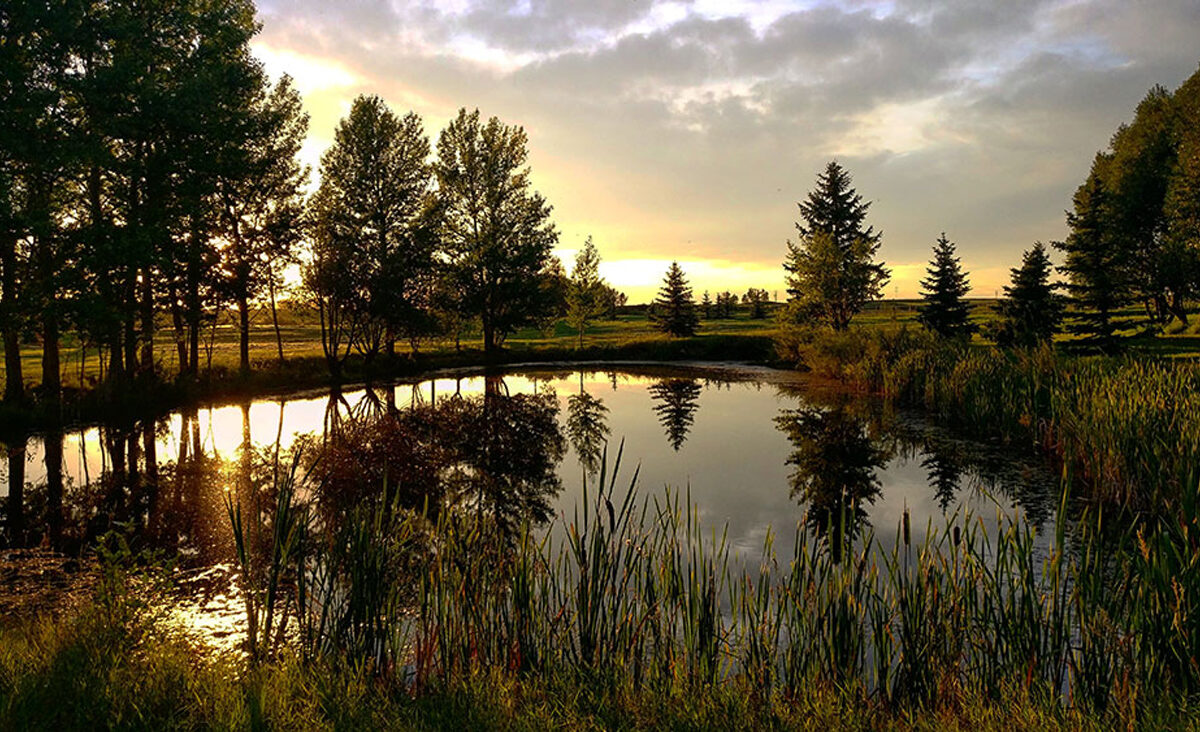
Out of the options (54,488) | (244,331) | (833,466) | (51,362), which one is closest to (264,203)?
(244,331)

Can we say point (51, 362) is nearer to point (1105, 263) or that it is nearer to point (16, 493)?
point (16, 493)

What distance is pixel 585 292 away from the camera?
176 ft

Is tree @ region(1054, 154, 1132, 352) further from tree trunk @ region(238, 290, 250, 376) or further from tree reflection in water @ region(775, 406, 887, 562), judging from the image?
tree trunk @ region(238, 290, 250, 376)

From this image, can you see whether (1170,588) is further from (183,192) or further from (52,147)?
(183,192)

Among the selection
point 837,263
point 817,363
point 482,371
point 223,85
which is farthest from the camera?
point 837,263

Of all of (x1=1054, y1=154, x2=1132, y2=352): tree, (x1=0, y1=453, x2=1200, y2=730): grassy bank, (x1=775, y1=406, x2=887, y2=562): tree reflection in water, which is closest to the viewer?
(x1=0, y1=453, x2=1200, y2=730): grassy bank

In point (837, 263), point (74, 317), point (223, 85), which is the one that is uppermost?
point (223, 85)

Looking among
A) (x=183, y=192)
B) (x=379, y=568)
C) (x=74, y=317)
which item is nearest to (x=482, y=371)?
(x=183, y=192)

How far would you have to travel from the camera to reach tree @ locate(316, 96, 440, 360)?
3672 cm

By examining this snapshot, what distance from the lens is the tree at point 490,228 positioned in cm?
4656

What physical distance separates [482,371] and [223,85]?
21.6 m

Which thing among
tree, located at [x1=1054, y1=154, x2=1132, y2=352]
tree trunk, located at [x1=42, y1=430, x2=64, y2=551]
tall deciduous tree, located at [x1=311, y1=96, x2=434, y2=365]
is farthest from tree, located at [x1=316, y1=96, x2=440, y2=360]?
tree, located at [x1=1054, y1=154, x2=1132, y2=352]

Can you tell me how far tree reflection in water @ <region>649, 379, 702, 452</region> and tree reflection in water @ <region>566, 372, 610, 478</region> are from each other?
2163 mm

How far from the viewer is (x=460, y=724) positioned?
4746 millimetres
